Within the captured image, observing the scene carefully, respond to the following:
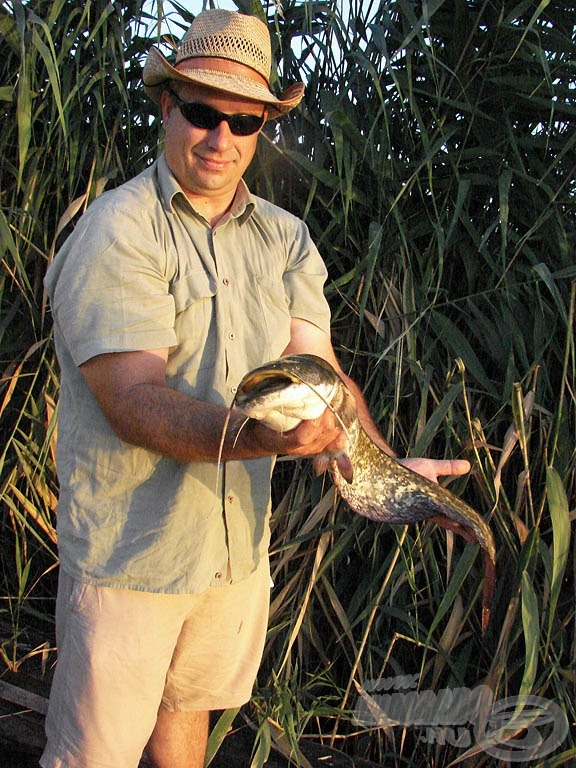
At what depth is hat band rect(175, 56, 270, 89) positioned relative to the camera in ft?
6.53

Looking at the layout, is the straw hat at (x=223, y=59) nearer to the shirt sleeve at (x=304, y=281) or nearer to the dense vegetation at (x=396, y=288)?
the shirt sleeve at (x=304, y=281)

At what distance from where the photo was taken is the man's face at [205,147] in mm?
1982

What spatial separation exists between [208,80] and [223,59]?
0.09m

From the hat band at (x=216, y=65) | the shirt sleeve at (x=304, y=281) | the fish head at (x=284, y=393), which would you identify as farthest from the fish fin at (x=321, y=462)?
the hat band at (x=216, y=65)

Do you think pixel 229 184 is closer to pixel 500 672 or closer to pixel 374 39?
pixel 374 39

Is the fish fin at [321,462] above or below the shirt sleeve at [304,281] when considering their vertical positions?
below

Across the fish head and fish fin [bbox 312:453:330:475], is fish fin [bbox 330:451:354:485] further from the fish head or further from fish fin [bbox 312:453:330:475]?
the fish head

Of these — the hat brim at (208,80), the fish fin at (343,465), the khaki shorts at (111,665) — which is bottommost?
the khaki shorts at (111,665)

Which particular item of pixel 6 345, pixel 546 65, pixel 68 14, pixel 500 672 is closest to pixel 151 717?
pixel 500 672

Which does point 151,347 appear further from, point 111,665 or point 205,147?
point 111,665

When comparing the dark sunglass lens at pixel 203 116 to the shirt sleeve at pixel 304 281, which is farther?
the shirt sleeve at pixel 304 281

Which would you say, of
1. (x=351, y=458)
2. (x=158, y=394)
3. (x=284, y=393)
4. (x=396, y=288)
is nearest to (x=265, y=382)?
(x=284, y=393)

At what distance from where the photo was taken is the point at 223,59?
1.99 metres

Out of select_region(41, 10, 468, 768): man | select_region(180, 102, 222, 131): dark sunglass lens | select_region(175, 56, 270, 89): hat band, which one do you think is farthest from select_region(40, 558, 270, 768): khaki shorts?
select_region(175, 56, 270, 89): hat band
